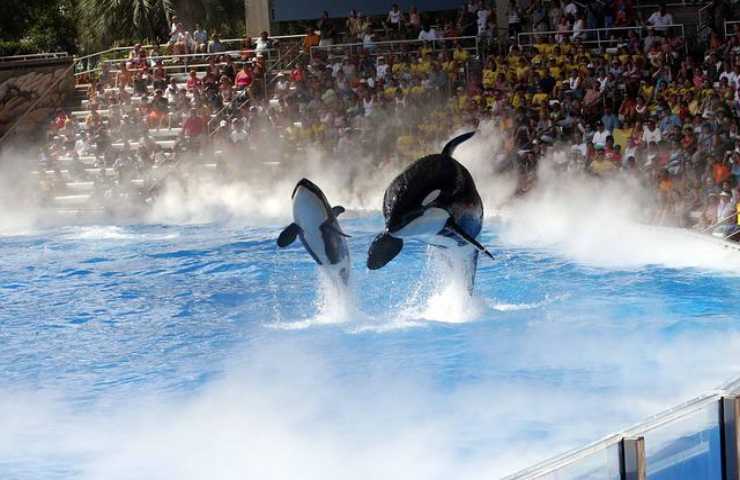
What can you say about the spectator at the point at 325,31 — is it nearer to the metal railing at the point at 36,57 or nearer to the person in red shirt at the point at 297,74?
the person in red shirt at the point at 297,74

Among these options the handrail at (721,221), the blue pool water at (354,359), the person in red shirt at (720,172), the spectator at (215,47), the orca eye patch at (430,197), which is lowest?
the blue pool water at (354,359)

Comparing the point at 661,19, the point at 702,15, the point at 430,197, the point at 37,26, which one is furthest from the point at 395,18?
the point at 37,26

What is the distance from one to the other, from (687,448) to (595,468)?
1.89ft

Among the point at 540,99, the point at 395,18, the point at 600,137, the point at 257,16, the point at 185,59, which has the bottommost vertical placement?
the point at 600,137

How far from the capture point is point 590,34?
19859mm

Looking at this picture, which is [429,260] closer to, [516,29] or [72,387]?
[72,387]

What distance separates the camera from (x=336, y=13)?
24594mm

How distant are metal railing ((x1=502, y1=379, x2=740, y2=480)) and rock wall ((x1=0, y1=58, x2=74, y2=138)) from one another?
22.3 m

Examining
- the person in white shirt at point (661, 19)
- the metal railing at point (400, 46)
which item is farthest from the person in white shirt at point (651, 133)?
the metal railing at point (400, 46)

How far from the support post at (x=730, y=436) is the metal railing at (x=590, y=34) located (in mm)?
14235

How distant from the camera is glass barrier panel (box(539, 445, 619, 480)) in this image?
13.8 ft

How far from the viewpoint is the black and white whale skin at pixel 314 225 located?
1012cm

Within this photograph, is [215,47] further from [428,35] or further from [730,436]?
[730,436]

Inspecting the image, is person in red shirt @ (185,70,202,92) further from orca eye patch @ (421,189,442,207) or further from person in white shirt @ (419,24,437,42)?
orca eye patch @ (421,189,442,207)
